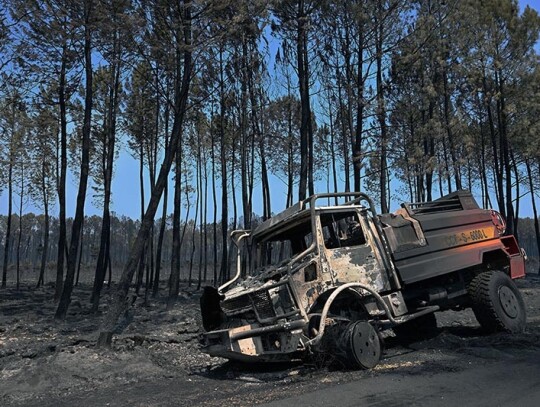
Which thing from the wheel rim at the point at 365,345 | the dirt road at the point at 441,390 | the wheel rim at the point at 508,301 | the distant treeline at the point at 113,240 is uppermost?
the distant treeline at the point at 113,240

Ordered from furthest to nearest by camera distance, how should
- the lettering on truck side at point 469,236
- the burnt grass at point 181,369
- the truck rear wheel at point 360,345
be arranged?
the lettering on truck side at point 469,236, the truck rear wheel at point 360,345, the burnt grass at point 181,369

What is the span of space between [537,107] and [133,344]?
25598mm

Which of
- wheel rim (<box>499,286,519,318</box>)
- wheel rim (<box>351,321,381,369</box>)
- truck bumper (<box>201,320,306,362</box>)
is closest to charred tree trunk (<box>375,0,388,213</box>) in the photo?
wheel rim (<box>499,286,519,318</box>)

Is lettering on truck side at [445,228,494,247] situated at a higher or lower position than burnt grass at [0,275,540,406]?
higher

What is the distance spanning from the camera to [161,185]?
11.6m

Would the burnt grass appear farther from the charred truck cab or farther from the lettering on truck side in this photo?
the lettering on truck side

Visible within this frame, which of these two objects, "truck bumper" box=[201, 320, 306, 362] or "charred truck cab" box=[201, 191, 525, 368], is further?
"charred truck cab" box=[201, 191, 525, 368]

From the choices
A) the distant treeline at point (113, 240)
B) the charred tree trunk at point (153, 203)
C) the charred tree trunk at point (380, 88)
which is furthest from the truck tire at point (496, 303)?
the distant treeline at point (113, 240)

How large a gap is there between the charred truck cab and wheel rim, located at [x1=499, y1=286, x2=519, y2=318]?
2cm

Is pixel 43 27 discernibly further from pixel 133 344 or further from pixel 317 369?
pixel 317 369

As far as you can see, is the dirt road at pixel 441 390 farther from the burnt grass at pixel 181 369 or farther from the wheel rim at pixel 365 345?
the wheel rim at pixel 365 345

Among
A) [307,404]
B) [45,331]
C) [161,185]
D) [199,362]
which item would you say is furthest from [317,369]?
[45,331]

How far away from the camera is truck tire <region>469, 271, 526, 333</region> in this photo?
348 inches

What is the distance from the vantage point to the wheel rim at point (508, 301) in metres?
9.09
